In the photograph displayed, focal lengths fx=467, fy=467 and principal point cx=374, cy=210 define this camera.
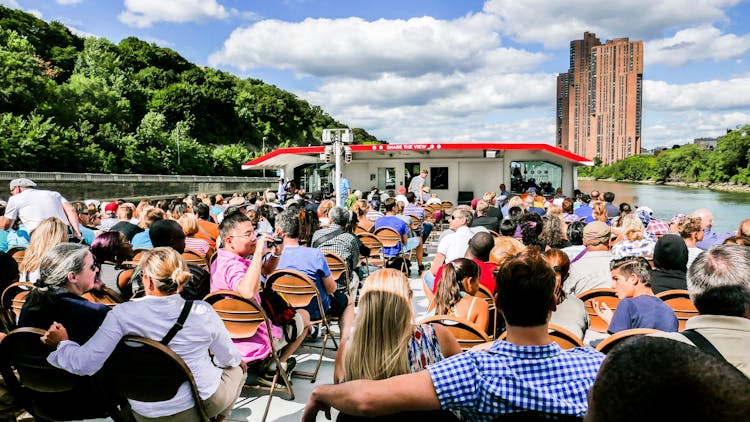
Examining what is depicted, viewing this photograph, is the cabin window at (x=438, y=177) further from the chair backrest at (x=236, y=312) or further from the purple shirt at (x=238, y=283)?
the chair backrest at (x=236, y=312)

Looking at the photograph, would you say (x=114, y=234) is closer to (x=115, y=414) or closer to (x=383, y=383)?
(x=115, y=414)

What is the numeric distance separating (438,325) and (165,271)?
4.59 ft

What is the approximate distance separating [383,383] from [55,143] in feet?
122

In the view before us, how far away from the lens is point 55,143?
31.4 meters

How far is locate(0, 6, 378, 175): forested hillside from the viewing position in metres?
32.2

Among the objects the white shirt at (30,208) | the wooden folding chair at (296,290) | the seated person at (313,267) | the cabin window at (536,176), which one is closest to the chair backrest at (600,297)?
the seated person at (313,267)

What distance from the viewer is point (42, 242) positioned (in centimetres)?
357

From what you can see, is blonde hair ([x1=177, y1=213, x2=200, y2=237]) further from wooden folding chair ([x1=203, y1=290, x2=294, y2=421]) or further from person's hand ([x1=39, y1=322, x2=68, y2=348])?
person's hand ([x1=39, y1=322, x2=68, y2=348])

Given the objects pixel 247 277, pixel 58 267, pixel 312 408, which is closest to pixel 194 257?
pixel 247 277

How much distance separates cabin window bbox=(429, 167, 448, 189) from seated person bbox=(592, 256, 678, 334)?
1308 centimetres

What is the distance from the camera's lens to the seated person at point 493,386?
1.40 metres

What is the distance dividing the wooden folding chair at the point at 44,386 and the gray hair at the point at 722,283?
9.09 feet

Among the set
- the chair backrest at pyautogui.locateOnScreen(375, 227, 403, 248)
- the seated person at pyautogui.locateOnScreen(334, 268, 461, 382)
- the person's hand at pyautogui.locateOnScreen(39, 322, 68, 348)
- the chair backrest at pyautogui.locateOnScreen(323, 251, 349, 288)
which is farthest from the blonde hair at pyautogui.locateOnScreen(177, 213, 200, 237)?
the seated person at pyautogui.locateOnScreen(334, 268, 461, 382)

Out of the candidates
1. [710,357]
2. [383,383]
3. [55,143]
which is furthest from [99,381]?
[55,143]
